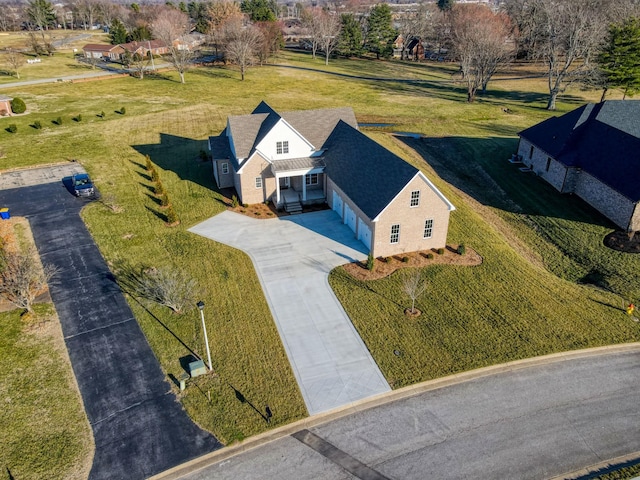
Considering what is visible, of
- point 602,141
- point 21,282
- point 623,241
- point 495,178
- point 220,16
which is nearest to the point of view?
point 21,282

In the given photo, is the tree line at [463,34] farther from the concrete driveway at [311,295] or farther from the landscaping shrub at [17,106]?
the concrete driveway at [311,295]

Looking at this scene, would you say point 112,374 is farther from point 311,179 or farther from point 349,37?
point 349,37

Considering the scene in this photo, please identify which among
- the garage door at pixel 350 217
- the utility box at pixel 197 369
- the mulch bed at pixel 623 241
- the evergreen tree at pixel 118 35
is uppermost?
the evergreen tree at pixel 118 35

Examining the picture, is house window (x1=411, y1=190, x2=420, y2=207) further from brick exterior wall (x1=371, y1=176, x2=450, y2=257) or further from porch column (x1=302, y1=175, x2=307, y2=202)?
porch column (x1=302, y1=175, x2=307, y2=202)

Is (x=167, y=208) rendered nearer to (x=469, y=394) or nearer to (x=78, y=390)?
(x=78, y=390)

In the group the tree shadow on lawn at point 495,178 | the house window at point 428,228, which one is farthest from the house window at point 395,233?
the tree shadow on lawn at point 495,178

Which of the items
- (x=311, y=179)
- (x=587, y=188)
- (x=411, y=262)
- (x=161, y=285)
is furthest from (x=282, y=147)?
(x=587, y=188)

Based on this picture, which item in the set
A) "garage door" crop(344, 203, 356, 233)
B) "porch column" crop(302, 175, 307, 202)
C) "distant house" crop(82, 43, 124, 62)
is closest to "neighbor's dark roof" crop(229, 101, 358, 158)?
"porch column" crop(302, 175, 307, 202)
